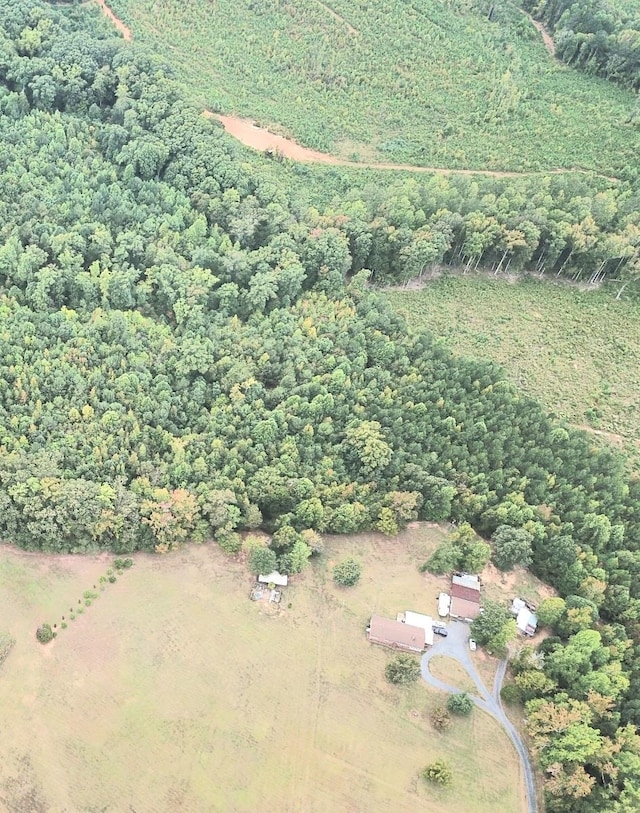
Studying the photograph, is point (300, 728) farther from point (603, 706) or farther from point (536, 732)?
point (603, 706)

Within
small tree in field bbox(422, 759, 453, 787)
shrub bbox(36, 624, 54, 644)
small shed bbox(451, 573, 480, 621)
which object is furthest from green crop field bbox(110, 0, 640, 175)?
small tree in field bbox(422, 759, 453, 787)

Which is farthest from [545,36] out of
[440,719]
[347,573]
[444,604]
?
[440,719]

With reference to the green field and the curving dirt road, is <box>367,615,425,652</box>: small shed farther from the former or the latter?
the curving dirt road

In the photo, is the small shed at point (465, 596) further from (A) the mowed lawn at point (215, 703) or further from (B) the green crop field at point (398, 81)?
(B) the green crop field at point (398, 81)

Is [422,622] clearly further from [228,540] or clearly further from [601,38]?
[601,38]

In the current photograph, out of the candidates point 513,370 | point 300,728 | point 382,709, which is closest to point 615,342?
point 513,370

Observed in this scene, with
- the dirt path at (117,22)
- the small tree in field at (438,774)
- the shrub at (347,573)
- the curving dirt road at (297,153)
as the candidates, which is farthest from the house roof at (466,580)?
the dirt path at (117,22)
